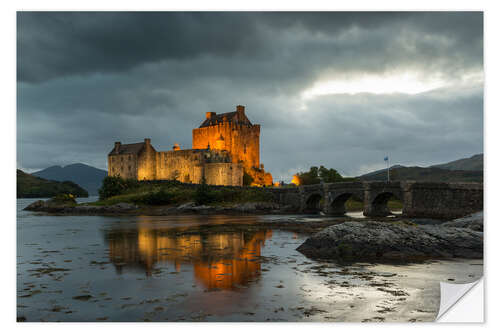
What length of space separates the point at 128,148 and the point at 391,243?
7469 centimetres

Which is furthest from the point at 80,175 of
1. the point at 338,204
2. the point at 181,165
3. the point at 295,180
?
the point at 338,204

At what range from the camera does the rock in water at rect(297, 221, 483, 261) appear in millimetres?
13023

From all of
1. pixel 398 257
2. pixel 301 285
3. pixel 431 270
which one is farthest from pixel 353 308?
pixel 398 257

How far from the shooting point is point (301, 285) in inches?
364

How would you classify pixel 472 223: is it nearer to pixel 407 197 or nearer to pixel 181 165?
pixel 407 197

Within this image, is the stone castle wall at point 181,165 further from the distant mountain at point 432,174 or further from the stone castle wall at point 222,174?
the distant mountain at point 432,174

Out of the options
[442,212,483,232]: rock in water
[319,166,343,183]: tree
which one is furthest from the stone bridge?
[319,166,343,183]: tree

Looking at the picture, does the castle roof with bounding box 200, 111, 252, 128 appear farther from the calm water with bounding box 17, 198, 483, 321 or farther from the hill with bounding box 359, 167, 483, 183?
the calm water with bounding box 17, 198, 483, 321

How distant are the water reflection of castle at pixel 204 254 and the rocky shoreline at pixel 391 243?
2.60m

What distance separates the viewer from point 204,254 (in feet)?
46.8

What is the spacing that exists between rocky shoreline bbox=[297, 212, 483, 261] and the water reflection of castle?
2603 mm

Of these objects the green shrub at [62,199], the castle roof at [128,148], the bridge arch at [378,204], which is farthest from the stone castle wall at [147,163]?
the bridge arch at [378,204]
